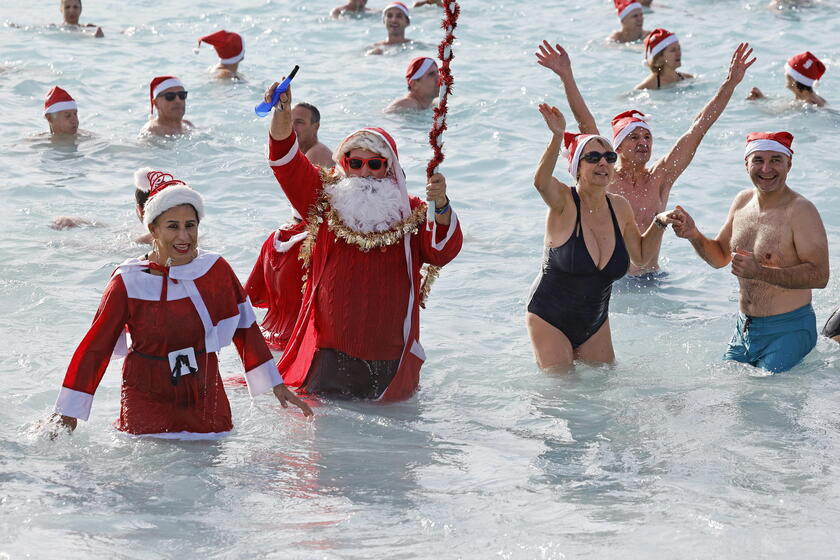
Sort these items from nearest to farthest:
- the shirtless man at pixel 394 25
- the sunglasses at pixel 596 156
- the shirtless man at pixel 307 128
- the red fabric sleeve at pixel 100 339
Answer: the red fabric sleeve at pixel 100 339
the sunglasses at pixel 596 156
the shirtless man at pixel 307 128
the shirtless man at pixel 394 25

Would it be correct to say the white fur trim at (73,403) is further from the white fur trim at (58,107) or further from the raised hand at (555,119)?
the white fur trim at (58,107)

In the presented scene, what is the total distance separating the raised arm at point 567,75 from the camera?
768 centimetres

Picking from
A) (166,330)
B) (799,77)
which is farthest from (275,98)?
(799,77)

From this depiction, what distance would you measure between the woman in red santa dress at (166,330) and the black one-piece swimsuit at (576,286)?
205 centimetres

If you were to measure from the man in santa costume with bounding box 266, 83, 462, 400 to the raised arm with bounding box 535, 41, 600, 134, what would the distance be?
4.82 ft

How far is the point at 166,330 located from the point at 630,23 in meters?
13.9

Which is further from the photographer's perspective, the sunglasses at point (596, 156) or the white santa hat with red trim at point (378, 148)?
the sunglasses at point (596, 156)

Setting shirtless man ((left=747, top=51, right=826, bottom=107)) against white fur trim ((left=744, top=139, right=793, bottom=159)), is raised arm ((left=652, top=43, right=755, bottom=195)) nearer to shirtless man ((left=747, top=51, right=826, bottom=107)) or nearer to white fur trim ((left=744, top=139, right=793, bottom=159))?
white fur trim ((left=744, top=139, right=793, bottom=159))

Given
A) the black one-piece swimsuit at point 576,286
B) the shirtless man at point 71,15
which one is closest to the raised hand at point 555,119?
the black one-piece swimsuit at point 576,286

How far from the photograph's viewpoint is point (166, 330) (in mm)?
5559

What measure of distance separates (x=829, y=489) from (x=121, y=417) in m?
3.36

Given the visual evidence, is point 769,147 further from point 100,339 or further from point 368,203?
point 100,339

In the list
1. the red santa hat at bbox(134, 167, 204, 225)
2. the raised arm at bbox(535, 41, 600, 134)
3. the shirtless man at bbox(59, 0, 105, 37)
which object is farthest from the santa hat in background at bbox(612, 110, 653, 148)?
the shirtless man at bbox(59, 0, 105, 37)

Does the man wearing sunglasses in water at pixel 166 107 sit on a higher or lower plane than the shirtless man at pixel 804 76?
lower
